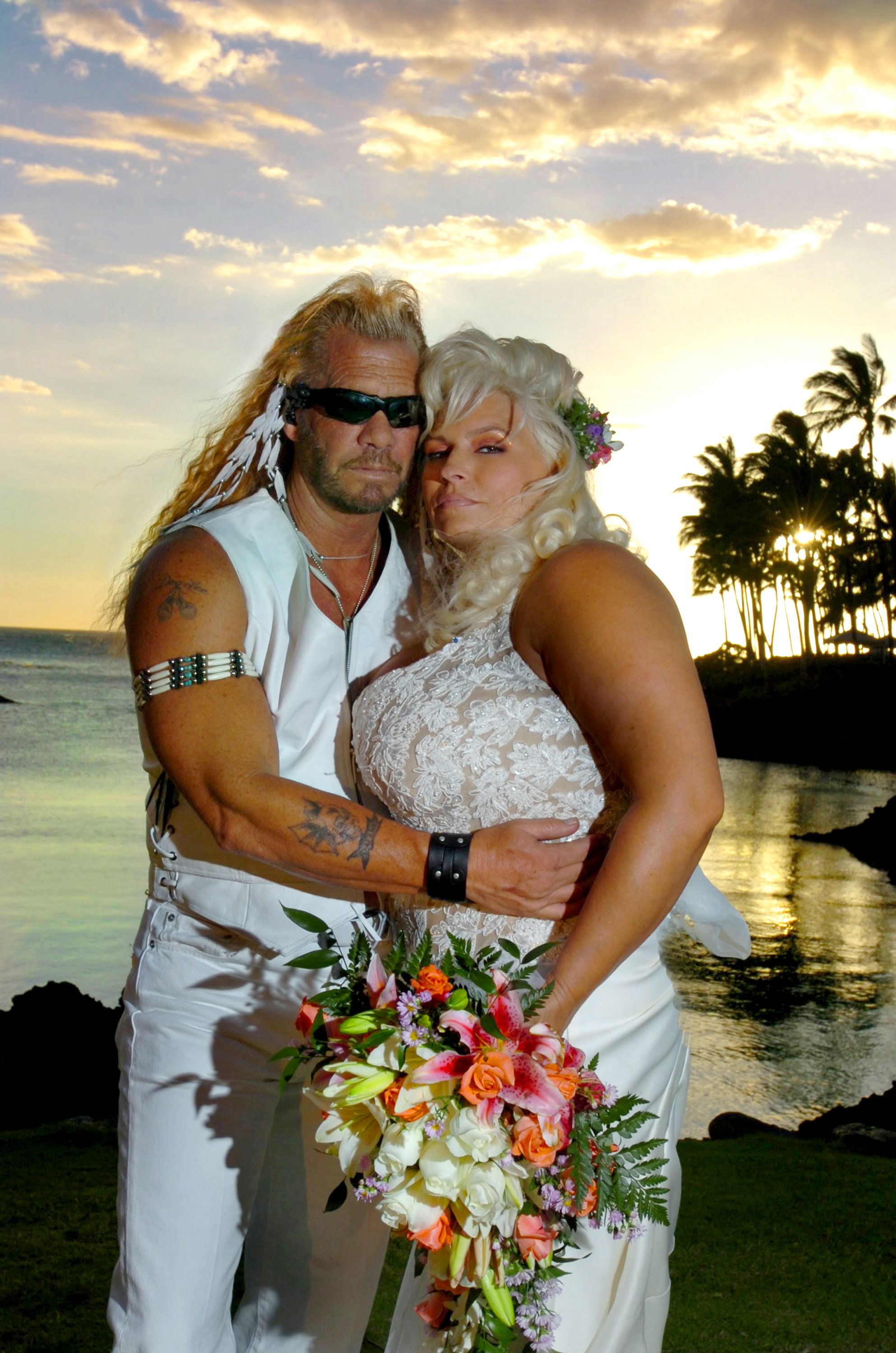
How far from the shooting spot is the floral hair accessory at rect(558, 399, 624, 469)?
300cm

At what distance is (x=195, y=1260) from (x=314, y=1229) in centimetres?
42

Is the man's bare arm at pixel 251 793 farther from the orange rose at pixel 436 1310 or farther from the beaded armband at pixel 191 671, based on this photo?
the orange rose at pixel 436 1310

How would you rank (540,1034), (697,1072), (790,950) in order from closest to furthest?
(540,1034)
(697,1072)
(790,950)

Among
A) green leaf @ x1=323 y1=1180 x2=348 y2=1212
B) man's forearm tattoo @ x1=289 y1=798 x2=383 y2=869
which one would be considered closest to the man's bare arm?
man's forearm tattoo @ x1=289 y1=798 x2=383 y2=869

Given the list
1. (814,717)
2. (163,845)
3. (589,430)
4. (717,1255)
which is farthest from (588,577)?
(814,717)

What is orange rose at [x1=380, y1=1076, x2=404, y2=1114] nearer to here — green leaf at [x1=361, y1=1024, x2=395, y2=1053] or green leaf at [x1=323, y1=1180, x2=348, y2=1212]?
green leaf at [x1=361, y1=1024, x2=395, y2=1053]

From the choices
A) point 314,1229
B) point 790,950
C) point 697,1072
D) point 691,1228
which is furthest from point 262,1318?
point 790,950

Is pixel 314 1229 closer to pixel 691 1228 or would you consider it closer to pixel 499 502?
pixel 499 502

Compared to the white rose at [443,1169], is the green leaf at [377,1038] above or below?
above

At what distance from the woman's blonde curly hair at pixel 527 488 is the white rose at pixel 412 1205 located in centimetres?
135

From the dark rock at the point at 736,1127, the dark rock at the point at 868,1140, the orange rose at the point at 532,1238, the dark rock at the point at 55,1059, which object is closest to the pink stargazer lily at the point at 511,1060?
the orange rose at the point at 532,1238

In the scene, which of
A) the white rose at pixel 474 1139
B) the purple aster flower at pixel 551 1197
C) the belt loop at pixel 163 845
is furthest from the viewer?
the belt loop at pixel 163 845

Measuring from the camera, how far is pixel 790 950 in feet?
60.5

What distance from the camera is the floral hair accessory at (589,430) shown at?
300 cm
